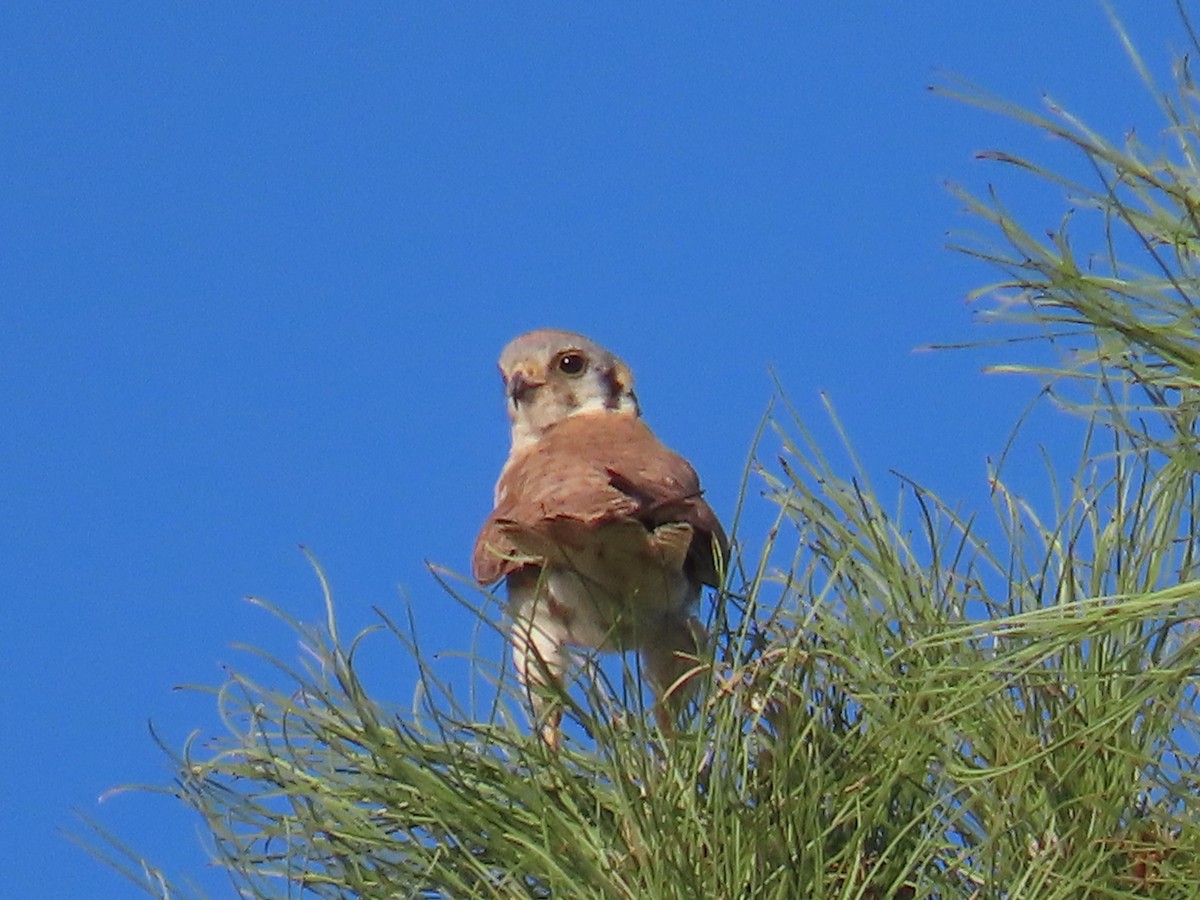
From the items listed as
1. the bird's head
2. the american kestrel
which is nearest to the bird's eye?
the bird's head

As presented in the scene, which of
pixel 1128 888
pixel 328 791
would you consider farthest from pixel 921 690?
pixel 328 791

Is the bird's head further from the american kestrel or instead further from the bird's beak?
the american kestrel

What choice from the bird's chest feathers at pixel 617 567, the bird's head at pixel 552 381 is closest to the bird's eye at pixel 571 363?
the bird's head at pixel 552 381

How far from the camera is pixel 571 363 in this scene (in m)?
3.81

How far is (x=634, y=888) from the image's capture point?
1.89 m

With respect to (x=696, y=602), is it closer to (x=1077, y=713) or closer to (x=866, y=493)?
(x=866, y=493)

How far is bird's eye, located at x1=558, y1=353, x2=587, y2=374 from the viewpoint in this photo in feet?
12.5

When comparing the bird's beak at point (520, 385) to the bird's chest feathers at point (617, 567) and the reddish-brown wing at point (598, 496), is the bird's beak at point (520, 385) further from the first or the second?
the bird's chest feathers at point (617, 567)

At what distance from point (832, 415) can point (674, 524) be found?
26.4 inches

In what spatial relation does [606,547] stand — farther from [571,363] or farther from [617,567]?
[571,363]

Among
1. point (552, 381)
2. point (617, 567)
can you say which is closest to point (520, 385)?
point (552, 381)

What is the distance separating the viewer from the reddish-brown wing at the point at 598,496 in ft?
8.84

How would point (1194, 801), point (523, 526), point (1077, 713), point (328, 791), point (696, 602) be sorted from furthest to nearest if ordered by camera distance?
point (696, 602), point (523, 526), point (328, 791), point (1077, 713), point (1194, 801)

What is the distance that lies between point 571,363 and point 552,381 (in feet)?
0.19
